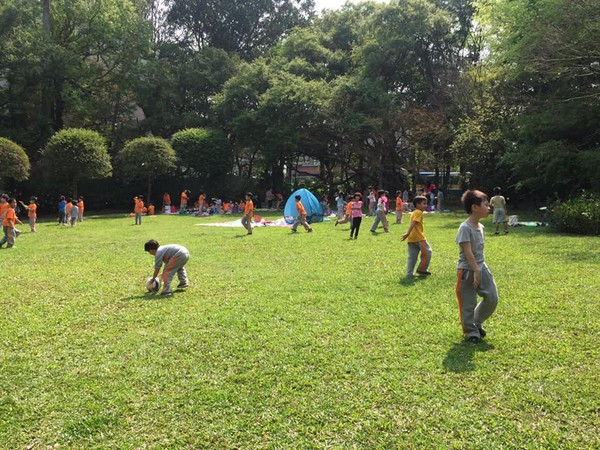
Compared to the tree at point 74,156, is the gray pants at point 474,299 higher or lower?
lower

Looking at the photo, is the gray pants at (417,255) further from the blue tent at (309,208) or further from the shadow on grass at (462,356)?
the blue tent at (309,208)

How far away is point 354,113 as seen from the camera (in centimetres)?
3027

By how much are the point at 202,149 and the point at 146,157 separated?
408 cm

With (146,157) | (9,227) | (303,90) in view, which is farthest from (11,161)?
(303,90)

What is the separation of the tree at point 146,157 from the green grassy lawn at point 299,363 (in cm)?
2116

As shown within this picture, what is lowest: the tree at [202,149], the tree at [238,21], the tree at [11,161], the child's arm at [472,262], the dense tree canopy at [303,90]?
the child's arm at [472,262]

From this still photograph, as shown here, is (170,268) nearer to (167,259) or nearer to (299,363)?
(167,259)

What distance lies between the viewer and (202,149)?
32.1 meters

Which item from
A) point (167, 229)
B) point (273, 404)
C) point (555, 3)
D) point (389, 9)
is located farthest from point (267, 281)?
point (389, 9)

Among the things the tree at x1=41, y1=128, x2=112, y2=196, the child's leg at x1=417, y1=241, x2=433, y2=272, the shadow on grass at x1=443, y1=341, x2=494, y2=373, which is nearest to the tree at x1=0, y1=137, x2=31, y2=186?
the tree at x1=41, y1=128, x2=112, y2=196

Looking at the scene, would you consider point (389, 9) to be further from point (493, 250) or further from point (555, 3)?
point (493, 250)

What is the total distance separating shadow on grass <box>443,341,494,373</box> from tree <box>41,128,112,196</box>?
26.1m

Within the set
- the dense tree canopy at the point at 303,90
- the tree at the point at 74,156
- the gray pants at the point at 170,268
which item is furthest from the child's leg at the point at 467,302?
the tree at the point at 74,156

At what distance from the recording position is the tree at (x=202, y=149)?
31.9m
